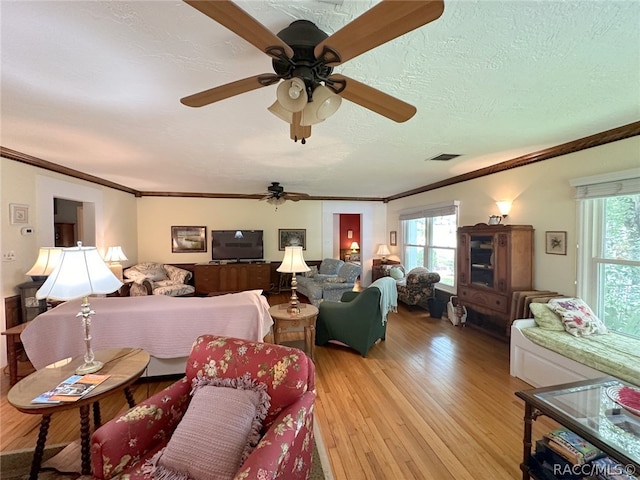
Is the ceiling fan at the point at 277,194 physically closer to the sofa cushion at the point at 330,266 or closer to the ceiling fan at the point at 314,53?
the sofa cushion at the point at 330,266

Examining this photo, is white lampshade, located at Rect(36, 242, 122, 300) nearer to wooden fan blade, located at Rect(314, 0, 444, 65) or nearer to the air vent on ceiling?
wooden fan blade, located at Rect(314, 0, 444, 65)

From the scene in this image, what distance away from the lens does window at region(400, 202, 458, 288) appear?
5191 mm

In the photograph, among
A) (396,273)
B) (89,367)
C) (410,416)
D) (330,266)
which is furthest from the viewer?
(330,266)

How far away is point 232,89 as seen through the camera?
1.39 metres

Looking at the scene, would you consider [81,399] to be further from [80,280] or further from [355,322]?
[355,322]

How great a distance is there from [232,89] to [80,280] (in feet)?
4.54

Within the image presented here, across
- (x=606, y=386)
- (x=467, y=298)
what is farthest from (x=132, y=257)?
(x=606, y=386)

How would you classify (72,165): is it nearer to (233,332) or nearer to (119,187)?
(119,187)

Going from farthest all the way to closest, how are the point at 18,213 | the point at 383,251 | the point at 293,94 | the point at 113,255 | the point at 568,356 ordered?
the point at 383,251, the point at 113,255, the point at 18,213, the point at 568,356, the point at 293,94

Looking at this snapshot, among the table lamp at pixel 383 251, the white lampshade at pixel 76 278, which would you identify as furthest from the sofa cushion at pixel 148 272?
the table lamp at pixel 383 251

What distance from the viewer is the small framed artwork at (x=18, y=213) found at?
3.21 metres

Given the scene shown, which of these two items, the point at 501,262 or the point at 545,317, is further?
the point at 501,262

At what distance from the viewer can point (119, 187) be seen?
18.4 ft

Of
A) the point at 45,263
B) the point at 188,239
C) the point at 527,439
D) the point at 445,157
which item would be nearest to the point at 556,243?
the point at 445,157
